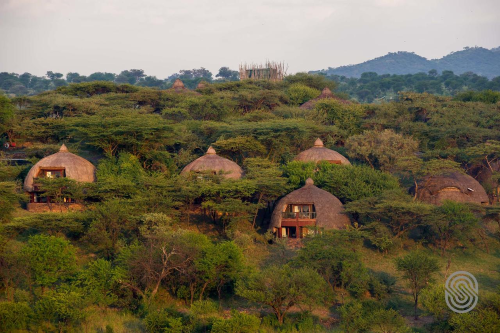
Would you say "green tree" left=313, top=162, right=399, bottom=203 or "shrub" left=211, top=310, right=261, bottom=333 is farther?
"green tree" left=313, top=162, right=399, bottom=203

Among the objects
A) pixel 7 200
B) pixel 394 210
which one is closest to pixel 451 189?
pixel 394 210

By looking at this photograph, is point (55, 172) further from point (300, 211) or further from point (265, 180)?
point (300, 211)

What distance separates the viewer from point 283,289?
883 inches

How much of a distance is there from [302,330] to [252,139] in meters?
16.6

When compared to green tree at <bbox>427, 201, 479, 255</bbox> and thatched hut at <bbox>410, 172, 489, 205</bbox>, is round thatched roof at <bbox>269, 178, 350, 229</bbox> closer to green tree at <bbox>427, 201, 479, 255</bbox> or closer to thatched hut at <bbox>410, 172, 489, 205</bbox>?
green tree at <bbox>427, 201, 479, 255</bbox>

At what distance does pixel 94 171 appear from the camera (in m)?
33.9

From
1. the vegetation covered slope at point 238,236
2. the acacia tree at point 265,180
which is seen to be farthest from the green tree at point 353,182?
the acacia tree at point 265,180

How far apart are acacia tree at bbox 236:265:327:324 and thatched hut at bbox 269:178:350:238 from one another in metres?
6.68

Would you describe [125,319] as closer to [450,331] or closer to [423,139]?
[450,331]

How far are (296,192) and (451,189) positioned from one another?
321 inches

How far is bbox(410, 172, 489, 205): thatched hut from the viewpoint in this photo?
105 ft

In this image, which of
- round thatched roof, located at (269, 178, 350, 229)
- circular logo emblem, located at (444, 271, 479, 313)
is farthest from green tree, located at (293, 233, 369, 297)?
round thatched roof, located at (269, 178, 350, 229)

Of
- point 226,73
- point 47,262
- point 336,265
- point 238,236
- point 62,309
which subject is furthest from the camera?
point 226,73

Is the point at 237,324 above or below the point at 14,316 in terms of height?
below
